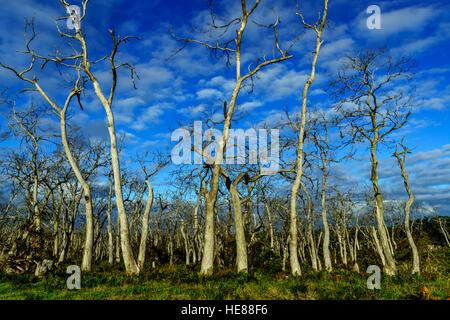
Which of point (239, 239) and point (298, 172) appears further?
point (298, 172)

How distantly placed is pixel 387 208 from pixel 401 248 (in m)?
6.21

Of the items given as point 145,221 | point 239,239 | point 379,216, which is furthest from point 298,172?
point 145,221

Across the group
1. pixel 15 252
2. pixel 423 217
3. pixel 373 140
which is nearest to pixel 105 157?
pixel 15 252

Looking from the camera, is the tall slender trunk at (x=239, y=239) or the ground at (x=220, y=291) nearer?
the ground at (x=220, y=291)

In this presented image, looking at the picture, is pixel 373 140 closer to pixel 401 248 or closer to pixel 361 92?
pixel 361 92

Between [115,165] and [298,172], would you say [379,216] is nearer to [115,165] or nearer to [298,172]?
[298,172]

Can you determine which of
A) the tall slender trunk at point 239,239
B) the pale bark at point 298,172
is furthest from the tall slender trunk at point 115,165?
the pale bark at point 298,172

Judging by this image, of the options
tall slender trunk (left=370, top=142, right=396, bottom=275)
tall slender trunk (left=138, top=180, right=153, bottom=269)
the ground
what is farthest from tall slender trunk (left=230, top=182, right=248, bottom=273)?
tall slender trunk (left=370, top=142, right=396, bottom=275)

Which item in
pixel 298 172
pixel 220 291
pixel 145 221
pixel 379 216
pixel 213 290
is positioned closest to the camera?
pixel 220 291

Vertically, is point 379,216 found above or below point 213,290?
above

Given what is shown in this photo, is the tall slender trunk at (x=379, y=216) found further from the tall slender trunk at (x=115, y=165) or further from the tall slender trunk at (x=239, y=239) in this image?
the tall slender trunk at (x=115, y=165)

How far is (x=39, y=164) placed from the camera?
22.2m

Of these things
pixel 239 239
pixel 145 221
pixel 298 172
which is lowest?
pixel 239 239

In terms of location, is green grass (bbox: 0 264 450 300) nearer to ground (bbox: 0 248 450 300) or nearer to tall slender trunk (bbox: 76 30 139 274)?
ground (bbox: 0 248 450 300)
